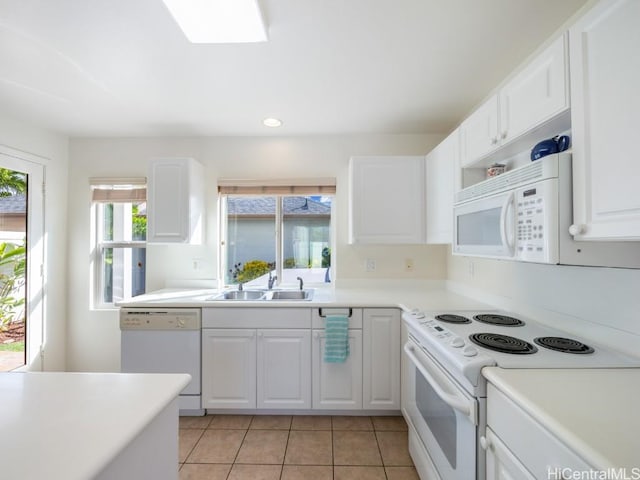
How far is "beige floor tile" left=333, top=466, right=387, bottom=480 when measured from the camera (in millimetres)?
1669

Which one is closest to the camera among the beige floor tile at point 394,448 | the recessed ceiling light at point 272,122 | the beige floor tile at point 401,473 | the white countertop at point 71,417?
the white countertop at point 71,417

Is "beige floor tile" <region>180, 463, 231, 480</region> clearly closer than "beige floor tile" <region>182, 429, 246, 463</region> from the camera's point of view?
Yes

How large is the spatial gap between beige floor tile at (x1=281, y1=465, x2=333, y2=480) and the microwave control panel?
1.61m

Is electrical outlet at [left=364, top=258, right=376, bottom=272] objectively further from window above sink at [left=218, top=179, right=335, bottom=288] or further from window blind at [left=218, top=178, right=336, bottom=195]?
window blind at [left=218, top=178, right=336, bottom=195]

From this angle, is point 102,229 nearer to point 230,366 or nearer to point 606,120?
point 230,366

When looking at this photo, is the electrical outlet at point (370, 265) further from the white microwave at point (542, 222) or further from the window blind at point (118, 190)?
the window blind at point (118, 190)

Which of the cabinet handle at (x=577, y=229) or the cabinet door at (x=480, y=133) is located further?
the cabinet door at (x=480, y=133)

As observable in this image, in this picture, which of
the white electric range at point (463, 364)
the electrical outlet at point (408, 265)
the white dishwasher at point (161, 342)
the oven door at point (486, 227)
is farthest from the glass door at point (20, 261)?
the oven door at point (486, 227)

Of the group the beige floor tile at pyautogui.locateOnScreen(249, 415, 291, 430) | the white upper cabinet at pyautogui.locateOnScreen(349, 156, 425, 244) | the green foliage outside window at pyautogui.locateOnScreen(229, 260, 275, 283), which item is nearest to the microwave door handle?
the white upper cabinet at pyautogui.locateOnScreen(349, 156, 425, 244)

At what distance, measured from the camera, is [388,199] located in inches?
97.6

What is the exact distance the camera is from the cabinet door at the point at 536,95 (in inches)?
42.5

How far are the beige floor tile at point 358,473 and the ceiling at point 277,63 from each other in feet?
8.02

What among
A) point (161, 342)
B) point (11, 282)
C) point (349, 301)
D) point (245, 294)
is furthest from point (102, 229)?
point (349, 301)

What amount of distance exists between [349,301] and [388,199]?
934 mm
